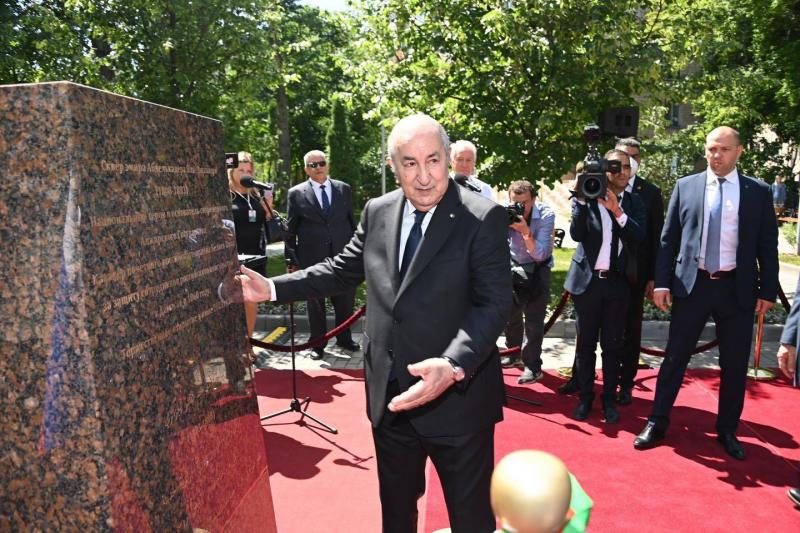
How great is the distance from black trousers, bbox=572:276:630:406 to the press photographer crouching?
33.3 inches

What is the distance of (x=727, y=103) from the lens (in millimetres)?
21078

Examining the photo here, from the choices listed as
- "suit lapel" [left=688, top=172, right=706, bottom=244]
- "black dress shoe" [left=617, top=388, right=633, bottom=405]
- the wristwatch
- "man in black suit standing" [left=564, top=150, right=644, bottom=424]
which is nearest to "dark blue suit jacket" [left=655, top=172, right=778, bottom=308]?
"suit lapel" [left=688, top=172, right=706, bottom=244]

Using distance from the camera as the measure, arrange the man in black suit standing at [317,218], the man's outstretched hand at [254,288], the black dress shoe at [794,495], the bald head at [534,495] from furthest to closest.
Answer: the man in black suit standing at [317,218], the black dress shoe at [794,495], the man's outstretched hand at [254,288], the bald head at [534,495]

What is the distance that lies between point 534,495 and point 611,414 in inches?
183

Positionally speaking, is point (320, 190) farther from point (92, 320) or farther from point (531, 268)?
point (92, 320)

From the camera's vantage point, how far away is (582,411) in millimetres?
5418

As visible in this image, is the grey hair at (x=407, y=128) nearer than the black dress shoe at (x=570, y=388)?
Yes

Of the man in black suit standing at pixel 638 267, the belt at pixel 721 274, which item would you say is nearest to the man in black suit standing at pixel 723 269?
the belt at pixel 721 274

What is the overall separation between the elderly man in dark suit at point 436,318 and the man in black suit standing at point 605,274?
2889 millimetres

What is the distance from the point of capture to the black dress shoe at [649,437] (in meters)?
4.77

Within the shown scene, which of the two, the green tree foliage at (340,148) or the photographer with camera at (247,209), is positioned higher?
the green tree foliage at (340,148)

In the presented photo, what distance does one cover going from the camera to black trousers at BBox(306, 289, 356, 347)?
24.2 feet

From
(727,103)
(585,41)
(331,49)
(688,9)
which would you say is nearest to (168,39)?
(585,41)

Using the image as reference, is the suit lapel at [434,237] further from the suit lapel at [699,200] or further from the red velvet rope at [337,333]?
the red velvet rope at [337,333]
